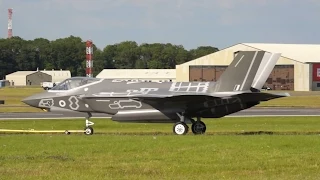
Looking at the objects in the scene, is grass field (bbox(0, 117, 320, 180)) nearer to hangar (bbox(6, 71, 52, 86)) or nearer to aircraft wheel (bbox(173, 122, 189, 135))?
aircraft wheel (bbox(173, 122, 189, 135))

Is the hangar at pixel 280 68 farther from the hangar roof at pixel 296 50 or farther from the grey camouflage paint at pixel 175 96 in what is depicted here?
the grey camouflage paint at pixel 175 96

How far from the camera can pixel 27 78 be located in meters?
176

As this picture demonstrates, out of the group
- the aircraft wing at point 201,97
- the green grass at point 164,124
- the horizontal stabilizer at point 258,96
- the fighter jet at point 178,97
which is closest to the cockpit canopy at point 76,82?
the fighter jet at point 178,97

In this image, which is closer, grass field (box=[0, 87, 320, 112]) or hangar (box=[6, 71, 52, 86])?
grass field (box=[0, 87, 320, 112])

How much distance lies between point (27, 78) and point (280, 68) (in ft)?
283

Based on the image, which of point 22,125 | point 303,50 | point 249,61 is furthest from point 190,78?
point 249,61

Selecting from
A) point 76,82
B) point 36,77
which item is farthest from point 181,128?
point 36,77

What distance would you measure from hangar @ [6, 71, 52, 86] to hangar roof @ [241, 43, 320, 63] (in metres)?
71.7

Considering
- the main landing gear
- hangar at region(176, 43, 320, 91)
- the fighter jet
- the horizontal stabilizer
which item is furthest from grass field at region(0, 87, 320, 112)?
the horizontal stabilizer

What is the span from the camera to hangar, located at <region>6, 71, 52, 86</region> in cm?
17307

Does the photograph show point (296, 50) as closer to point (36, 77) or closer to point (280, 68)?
point (280, 68)

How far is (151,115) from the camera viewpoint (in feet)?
92.8

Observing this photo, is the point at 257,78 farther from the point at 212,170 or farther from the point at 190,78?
the point at 190,78

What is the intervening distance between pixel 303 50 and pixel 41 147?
342ft
